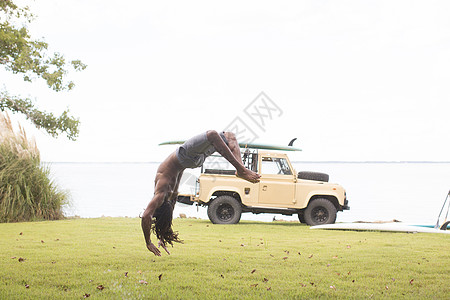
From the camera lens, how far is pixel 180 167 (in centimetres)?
384

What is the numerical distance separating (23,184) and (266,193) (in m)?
6.18

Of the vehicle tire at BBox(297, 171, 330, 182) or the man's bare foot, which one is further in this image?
the vehicle tire at BBox(297, 171, 330, 182)

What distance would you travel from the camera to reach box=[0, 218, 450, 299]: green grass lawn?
518cm

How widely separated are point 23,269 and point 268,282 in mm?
3124

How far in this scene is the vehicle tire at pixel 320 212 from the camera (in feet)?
40.4

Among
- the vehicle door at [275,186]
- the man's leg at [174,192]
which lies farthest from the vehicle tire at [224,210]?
the man's leg at [174,192]

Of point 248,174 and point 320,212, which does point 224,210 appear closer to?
point 320,212

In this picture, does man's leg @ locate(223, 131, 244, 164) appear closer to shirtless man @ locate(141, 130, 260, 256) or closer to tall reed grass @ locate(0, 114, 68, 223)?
shirtless man @ locate(141, 130, 260, 256)

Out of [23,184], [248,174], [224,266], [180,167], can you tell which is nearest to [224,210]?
[23,184]

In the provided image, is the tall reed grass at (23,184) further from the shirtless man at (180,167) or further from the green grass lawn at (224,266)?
the shirtless man at (180,167)

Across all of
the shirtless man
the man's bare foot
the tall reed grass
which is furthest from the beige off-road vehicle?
the man's bare foot

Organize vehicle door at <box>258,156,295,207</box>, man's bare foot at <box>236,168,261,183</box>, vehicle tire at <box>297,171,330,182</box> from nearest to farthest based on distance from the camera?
1. man's bare foot at <box>236,168,261,183</box>
2. vehicle door at <box>258,156,295,207</box>
3. vehicle tire at <box>297,171,330,182</box>

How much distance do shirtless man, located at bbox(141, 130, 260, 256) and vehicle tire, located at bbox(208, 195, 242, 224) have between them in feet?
24.9

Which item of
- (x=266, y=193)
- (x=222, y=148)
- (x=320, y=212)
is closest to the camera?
(x=222, y=148)
